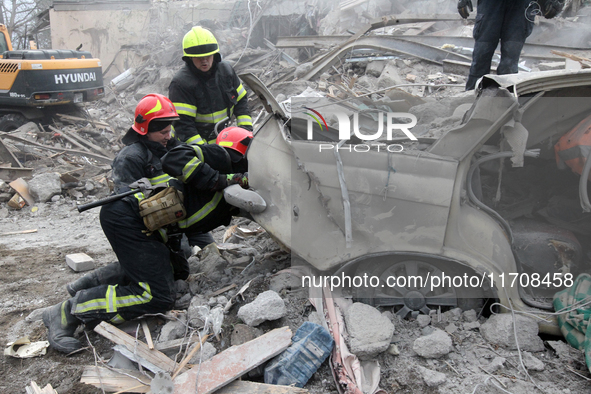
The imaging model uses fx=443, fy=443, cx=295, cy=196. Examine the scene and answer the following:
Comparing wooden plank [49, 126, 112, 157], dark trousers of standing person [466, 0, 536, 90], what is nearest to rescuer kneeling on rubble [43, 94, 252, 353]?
dark trousers of standing person [466, 0, 536, 90]

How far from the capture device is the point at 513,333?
8.16 ft

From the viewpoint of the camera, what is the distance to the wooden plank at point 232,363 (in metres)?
2.28

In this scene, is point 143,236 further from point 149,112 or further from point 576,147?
point 576,147

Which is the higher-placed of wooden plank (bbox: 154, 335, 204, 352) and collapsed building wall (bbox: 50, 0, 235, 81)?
collapsed building wall (bbox: 50, 0, 235, 81)

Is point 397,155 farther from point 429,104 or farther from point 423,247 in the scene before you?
point 429,104

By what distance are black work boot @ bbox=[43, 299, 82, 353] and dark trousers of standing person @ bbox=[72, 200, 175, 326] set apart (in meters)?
0.06

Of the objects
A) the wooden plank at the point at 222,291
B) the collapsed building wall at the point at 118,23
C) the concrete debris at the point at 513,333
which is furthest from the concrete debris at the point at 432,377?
the collapsed building wall at the point at 118,23

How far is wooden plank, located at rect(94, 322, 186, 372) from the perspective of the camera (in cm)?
255

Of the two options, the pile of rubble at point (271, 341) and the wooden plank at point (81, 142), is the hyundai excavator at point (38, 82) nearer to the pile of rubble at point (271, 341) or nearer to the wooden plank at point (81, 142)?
the wooden plank at point (81, 142)

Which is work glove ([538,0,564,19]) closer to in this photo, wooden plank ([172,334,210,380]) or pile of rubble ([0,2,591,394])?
pile of rubble ([0,2,591,394])

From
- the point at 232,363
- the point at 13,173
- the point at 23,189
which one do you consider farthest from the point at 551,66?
the point at 13,173

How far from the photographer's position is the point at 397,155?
2479 mm

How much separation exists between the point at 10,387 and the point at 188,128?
2438mm

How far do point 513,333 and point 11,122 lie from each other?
10037mm
